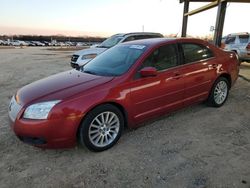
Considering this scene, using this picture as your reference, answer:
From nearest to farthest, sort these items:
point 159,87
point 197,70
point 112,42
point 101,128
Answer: point 101,128 < point 159,87 < point 197,70 < point 112,42

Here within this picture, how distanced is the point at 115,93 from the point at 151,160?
3.49ft

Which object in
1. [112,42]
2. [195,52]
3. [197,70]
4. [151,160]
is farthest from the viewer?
[112,42]

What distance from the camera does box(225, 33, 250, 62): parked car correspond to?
1181 centimetres

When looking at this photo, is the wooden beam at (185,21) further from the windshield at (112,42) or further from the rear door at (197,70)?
the rear door at (197,70)

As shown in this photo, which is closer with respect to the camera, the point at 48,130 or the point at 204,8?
the point at 48,130

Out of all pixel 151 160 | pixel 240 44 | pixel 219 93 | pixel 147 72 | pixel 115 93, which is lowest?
pixel 151 160

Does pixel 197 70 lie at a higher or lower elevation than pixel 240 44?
higher

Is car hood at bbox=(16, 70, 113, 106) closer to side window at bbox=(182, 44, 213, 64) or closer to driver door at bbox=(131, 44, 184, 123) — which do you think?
driver door at bbox=(131, 44, 184, 123)

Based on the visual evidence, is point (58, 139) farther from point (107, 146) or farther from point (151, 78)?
point (151, 78)

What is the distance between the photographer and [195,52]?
481 cm

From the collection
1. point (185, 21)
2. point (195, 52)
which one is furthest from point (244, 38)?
point (195, 52)

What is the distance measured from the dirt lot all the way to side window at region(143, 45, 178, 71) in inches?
42.4

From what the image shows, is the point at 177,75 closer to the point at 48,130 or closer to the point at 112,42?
the point at 48,130

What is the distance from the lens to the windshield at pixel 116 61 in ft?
13.1
